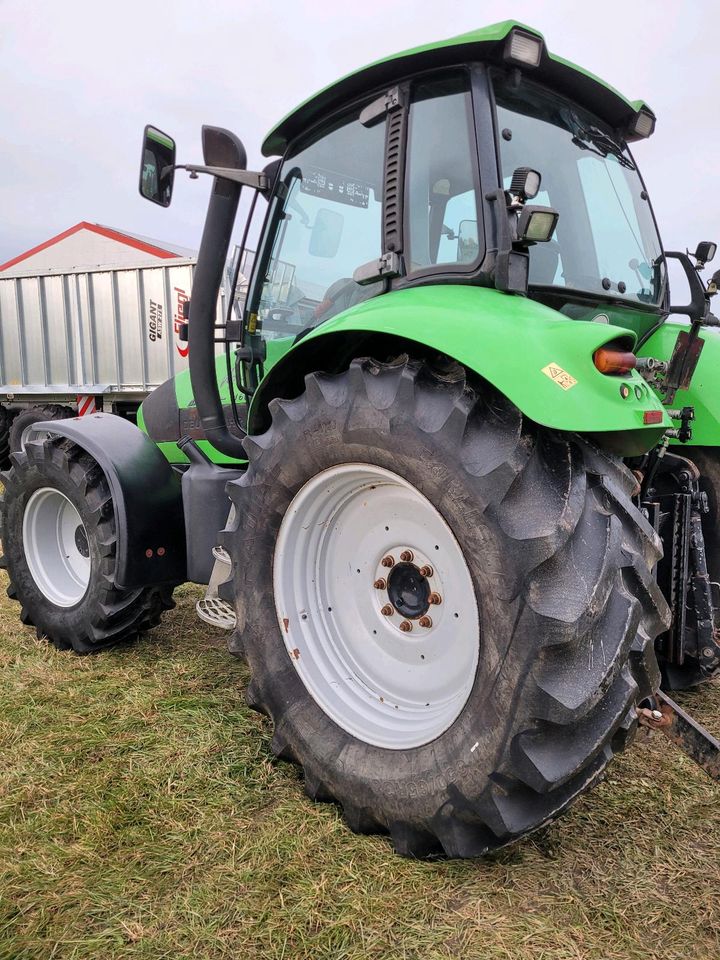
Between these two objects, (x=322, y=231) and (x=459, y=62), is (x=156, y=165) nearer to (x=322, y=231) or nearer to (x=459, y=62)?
(x=322, y=231)

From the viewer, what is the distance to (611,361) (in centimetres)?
180

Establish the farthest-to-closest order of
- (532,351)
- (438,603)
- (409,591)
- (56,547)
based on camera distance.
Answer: (56,547) < (409,591) < (438,603) < (532,351)

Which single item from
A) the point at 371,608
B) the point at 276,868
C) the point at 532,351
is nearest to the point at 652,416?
the point at 532,351

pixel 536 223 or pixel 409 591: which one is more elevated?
pixel 536 223

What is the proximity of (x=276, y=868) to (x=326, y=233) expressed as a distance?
2.22 meters

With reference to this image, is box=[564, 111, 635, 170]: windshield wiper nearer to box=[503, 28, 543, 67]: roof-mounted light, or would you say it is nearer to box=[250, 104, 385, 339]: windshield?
box=[503, 28, 543, 67]: roof-mounted light

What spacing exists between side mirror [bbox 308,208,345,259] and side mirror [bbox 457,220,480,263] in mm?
636

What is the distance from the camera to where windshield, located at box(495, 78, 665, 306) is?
2346 mm

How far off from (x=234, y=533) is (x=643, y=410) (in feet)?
4.35

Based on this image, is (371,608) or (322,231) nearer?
(371,608)

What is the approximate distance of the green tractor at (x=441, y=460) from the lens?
5.59ft

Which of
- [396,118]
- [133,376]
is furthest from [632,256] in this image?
[133,376]

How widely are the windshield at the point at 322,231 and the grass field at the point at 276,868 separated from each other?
1.65 metres

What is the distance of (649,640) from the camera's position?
1743 millimetres
